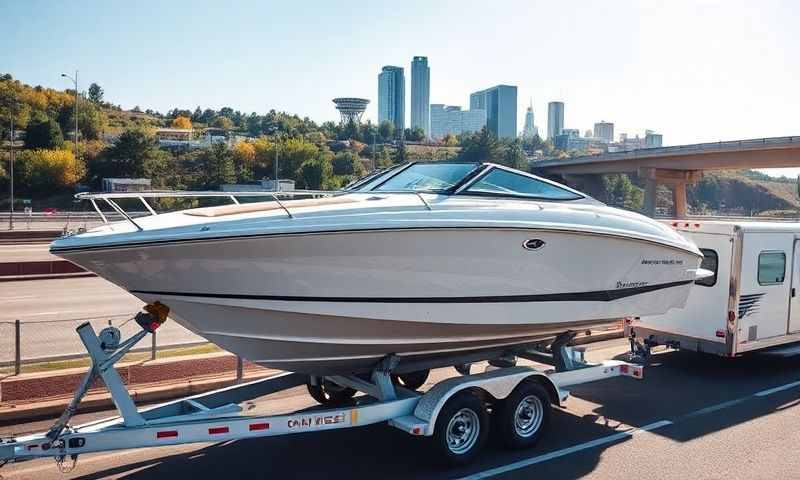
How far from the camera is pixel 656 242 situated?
307 inches

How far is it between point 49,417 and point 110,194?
3.06 meters

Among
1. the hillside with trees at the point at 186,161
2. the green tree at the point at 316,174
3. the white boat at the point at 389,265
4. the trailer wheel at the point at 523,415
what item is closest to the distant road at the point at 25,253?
the white boat at the point at 389,265

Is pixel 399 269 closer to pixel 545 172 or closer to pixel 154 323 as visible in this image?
pixel 154 323

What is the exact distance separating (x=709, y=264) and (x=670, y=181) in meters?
52.4

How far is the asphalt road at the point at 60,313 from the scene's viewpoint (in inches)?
406

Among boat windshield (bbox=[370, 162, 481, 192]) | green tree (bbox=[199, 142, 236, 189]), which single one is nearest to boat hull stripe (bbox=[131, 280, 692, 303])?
boat windshield (bbox=[370, 162, 481, 192])

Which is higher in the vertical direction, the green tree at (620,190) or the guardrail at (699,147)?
the guardrail at (699,147)

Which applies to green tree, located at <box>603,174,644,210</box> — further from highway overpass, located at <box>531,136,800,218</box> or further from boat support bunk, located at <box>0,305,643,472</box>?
boat support bunk, located at <box>0,305,643,472</box>

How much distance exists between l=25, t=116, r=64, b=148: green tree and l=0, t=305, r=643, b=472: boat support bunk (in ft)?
249

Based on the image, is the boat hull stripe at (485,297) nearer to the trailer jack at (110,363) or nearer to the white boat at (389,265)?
the white boat at (389,265)

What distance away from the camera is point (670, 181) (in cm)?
5834

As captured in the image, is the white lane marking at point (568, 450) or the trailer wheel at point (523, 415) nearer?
the white lane marking at point (568, 450)

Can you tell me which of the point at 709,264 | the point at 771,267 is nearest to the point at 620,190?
the point at 771,267

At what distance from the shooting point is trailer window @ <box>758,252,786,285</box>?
9.59 metres
